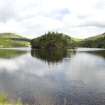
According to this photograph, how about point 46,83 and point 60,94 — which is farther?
point 46,83

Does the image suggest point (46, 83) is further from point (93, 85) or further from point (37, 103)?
point (37, 103)

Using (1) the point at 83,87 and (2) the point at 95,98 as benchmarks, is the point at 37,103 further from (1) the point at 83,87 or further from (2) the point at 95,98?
(1) the point at 83,87

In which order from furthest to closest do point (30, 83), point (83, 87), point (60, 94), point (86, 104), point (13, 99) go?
point (30, 83) → point (83, 87) → point (60, 94) → point (13, 99) → point (86, 104)

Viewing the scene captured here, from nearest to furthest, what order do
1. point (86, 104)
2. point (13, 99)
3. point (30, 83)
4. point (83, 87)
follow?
point (86, 104) → point (13, 99) → point (83, 87) → point (30, 83)

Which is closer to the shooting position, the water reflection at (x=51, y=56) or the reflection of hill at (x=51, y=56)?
the water reflection at (x=51, y=56)

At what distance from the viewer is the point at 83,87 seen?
34.9 meters

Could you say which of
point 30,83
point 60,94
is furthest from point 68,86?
point 30,83

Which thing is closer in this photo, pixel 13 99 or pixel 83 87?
pixel 13 99

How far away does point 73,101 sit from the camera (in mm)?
26828

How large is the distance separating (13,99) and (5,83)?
12739 mm

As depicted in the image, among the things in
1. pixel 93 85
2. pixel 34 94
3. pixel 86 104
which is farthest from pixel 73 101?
pixel 93 85

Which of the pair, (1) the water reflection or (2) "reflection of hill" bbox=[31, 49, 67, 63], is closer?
(1) the water reflection

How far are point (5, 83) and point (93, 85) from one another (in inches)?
633

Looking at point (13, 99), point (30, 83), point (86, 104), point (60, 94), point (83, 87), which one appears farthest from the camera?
point (30, 83)
